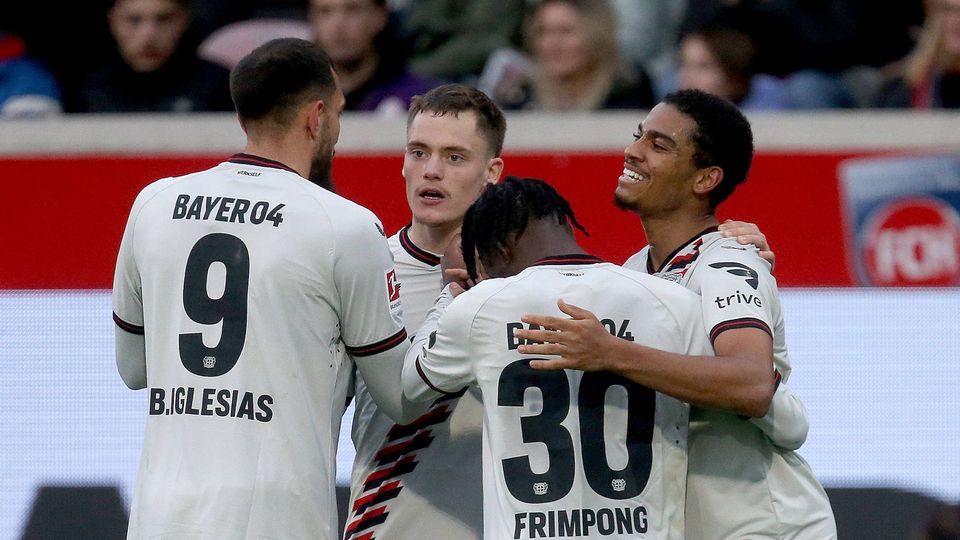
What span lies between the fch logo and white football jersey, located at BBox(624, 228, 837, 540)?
2477 millimetres

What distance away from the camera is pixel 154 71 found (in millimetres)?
6762

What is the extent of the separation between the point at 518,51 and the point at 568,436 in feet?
13.0

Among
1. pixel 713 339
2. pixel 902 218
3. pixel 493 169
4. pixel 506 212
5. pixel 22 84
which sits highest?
pixel 22 84

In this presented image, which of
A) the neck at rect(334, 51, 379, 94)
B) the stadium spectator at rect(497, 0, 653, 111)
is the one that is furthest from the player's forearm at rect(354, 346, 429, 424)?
the neck at rect(334, 51, 379, 94)

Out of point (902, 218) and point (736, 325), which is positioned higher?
point (902, 218)

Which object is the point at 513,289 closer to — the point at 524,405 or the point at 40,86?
Result: the point at 524,405

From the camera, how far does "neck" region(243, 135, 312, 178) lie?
348 centimetres

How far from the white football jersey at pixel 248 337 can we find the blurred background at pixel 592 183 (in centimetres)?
225

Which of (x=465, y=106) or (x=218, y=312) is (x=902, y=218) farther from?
(x=218, y=312)

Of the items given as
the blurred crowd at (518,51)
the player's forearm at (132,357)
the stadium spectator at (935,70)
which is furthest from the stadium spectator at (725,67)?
the player's forearm at (132,357)

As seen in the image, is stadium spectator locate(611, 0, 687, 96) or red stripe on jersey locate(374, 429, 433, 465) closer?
red stripe on jersey locate(374, 429, 433, 465)

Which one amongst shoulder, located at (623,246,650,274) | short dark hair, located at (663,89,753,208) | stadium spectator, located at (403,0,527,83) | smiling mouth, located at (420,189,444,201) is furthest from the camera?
stadium spectator, located at (403,0,527,83)

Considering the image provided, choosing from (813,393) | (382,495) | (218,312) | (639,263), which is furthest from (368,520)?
(813,393)

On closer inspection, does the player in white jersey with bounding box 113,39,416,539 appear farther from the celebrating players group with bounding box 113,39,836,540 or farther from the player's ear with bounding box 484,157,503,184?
the player's ear with bounding box 484,157,503,184
